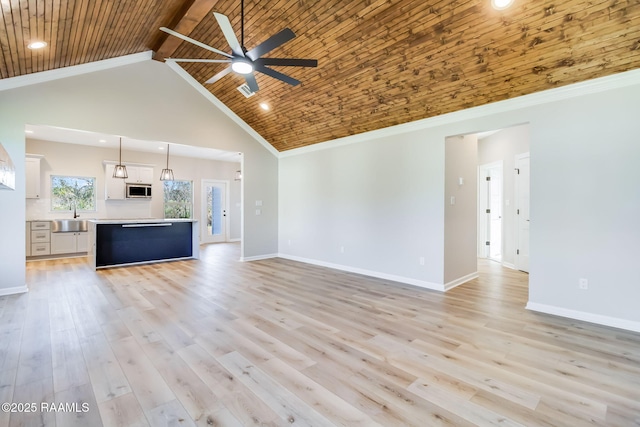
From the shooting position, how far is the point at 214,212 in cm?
1021

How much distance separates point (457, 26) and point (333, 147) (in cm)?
319

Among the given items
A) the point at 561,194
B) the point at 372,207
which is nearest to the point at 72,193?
the point at 372,207

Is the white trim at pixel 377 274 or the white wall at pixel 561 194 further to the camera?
the white trim at pixel 377 274

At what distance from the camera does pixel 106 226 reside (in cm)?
577

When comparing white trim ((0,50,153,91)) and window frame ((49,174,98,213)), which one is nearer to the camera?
white trim ((0,50,153,91))

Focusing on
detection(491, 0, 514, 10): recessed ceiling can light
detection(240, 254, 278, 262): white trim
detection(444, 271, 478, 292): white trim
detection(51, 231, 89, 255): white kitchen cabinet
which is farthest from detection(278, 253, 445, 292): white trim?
detection(51, 231, 89, 255): white kitchen cabinet

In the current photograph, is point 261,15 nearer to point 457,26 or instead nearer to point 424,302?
point 457,26

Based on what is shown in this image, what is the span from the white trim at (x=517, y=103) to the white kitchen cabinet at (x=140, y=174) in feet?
19.1

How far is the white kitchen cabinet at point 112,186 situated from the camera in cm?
755

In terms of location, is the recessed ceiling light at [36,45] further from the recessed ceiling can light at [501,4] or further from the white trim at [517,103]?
the recessed ceiling can light at [501,4]

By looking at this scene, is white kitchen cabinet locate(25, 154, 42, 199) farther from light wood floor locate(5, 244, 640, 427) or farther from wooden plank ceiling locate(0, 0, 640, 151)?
light wood floor locate(5, 244, 640, 427)

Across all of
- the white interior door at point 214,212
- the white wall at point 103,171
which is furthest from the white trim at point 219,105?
the white interior door at point 214,212

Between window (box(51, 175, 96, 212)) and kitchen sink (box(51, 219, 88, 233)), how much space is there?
1.93ft

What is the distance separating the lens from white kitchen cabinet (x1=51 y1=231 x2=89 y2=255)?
22.4 feet
